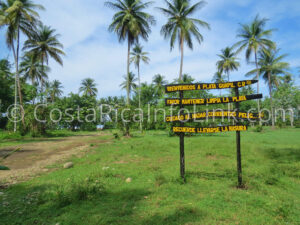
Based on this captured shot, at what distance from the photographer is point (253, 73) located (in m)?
34.1

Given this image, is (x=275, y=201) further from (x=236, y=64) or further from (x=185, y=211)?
(x=236, y=64)

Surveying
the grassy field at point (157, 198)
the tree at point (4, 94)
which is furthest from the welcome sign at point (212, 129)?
the tree at point (4, 94)

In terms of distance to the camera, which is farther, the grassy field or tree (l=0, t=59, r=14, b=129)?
tree (l=0, t=59, r=14, b=129)

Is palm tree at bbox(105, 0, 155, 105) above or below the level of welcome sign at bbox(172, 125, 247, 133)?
above

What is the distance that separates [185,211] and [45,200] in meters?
3.21

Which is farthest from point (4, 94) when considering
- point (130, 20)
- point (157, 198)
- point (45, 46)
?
point (157, 198)

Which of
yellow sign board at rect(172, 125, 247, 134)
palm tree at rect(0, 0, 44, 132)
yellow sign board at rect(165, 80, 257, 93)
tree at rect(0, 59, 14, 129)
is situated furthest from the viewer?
tree at rect(0, 59, 14, 129)

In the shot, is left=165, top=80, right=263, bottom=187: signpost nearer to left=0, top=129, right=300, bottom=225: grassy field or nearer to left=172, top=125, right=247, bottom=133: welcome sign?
left=172, top=125, right=247, bottom=133: welcome sign

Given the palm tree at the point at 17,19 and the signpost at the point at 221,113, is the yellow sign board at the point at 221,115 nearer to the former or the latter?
the signpost at the point at 221,113

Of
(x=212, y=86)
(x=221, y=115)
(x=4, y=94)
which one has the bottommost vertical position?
(x=221, y=115)

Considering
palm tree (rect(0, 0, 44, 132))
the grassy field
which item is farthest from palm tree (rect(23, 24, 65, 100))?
the grassy field

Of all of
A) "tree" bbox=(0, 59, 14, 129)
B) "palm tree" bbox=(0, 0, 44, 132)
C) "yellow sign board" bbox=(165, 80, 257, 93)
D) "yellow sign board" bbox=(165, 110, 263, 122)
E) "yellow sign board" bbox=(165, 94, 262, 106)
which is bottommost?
"yellow sign board" bbox=(165, 110, 263, 122)

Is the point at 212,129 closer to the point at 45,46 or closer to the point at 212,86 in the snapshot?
the point at 212,86

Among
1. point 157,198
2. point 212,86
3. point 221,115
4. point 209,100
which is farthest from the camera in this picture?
point 212,86
